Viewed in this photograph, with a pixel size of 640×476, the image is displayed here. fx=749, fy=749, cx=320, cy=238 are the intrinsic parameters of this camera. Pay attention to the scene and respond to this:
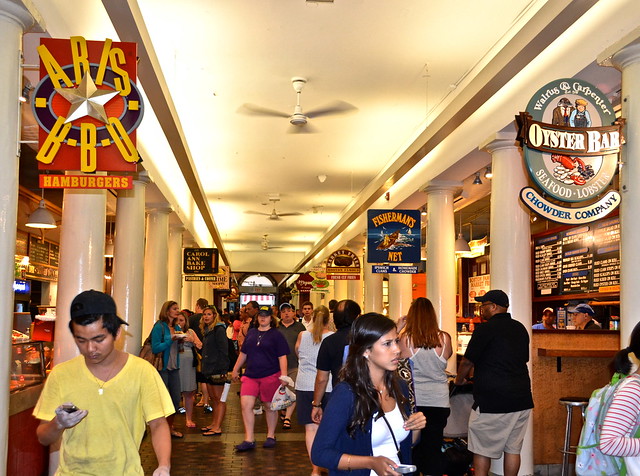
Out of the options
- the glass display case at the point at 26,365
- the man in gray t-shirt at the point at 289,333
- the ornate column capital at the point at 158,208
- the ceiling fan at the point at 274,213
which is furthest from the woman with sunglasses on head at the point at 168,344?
the ceiling fan at the point at 274,213

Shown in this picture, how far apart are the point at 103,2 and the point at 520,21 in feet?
13.7

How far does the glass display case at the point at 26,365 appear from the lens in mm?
6215

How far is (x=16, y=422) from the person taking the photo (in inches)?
244

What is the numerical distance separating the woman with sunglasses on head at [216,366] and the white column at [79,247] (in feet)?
9.80

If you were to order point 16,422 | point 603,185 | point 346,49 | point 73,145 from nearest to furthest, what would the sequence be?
1. point 73,145
2. point 603,185
3. point 16,422
4. point 346,49

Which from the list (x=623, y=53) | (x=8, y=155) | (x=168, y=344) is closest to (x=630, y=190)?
(x=623, y=53)

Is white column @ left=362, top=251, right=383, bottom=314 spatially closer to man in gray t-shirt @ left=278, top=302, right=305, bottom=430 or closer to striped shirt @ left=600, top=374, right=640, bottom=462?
man in gray t-shirt @ left=278, top=302, right=305, bottom=430

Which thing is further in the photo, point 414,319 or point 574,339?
point 574,339

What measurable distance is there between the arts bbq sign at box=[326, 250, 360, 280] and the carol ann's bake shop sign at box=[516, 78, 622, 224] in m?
13.9

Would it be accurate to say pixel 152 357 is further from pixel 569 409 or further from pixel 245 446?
pixel 569 409

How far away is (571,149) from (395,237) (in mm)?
6745

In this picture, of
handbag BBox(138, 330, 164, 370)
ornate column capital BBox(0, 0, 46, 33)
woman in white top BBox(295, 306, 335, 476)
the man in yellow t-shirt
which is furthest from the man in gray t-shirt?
the man in yellow t-shirt

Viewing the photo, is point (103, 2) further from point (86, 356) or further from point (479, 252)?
point (479, 252)

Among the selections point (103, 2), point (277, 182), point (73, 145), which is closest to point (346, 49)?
point (103, 2)
